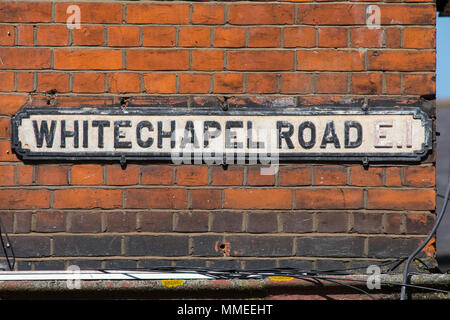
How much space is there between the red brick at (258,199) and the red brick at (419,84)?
28.0 inches

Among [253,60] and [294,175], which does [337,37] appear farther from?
[294,175]

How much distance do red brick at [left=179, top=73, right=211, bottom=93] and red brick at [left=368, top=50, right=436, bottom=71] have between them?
75cm

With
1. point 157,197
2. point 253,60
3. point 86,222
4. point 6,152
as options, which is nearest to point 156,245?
point 157,197

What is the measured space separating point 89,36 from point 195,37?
48 cm

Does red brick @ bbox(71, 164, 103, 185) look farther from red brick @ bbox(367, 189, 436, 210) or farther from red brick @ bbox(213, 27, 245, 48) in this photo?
red brick @ bbox(367, 189, 436, 210)

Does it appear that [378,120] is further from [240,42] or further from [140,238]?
[140,238]

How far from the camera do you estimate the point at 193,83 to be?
243 cm

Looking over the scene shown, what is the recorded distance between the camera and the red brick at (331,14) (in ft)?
7.97

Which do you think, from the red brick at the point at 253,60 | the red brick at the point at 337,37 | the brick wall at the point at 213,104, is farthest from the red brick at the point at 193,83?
the red brick at the point at 337,37

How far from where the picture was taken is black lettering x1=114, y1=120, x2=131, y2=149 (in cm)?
241

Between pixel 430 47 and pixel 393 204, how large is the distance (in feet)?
2.39

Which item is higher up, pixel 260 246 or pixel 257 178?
pixel 257 178

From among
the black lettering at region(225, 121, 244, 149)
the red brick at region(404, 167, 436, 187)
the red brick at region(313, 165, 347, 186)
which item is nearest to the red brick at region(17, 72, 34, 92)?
the black lettering at region(225, 121, 244, 149)

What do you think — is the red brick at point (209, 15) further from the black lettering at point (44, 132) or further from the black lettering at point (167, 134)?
the black lettering at point (44, 132)
